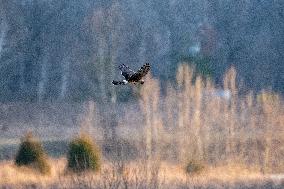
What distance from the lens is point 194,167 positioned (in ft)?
66.9

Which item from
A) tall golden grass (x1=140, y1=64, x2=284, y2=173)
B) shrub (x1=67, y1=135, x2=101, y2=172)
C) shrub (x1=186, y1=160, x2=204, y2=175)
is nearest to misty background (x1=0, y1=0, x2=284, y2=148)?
tall golden grass (x1=140, y1=64, x2=284, y2=173)

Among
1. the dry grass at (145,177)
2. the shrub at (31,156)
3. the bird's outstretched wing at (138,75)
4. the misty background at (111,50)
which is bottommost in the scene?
the dry grass at (145,177)

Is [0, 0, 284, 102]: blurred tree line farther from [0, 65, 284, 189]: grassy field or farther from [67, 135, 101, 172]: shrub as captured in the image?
[67, 135, 101, 172]: shrub

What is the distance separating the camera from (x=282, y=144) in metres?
22.8

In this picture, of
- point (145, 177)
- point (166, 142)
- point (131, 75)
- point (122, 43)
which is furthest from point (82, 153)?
point (122, 43)

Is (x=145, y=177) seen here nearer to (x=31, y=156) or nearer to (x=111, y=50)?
(x=31, y=156)

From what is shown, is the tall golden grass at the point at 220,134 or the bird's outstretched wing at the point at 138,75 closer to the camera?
the bird's outstretched wing at the point at 138,75

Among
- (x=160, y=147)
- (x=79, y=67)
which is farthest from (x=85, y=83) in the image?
(x=160, y=147)

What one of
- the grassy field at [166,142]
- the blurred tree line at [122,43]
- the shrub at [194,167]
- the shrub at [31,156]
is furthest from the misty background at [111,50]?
the shrub at [31,156]

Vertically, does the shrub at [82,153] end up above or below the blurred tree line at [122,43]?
below

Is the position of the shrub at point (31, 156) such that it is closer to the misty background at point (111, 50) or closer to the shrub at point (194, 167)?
the shrub at point (194, 167)

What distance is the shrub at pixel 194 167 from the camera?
20.3 meters

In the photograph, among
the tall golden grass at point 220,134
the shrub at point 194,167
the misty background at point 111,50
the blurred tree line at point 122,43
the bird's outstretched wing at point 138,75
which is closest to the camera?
the bird's outstretched wing at point 138,75

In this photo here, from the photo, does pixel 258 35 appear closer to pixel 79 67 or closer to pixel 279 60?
pixel 279 60
